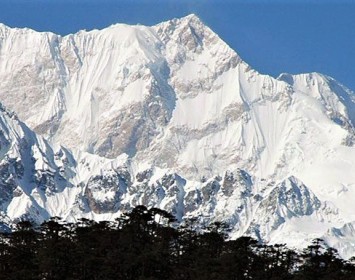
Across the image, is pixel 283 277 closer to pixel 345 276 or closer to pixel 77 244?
pixel 345 276

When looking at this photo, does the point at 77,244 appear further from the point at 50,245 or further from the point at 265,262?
the point at 265,262

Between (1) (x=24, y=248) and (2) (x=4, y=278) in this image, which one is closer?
(2) (x=4, y=278)

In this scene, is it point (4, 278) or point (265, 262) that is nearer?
point (4, 278)

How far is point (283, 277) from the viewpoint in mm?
193625

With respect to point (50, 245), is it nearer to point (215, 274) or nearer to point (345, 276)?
point (215, 274)

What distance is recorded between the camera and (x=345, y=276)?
193500 millimetres

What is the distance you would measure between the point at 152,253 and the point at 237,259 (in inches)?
451

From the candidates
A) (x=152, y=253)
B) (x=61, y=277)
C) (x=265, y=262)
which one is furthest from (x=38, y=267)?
(x=265, y=262)

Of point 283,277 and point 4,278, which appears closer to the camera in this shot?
point 4,278

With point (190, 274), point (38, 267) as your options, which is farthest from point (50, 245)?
point (190, 274)

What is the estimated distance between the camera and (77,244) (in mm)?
194875

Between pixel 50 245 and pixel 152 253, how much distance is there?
1376cm

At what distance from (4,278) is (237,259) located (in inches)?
1272

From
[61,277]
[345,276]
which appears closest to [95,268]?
[61,277]
